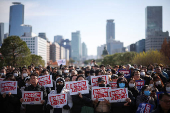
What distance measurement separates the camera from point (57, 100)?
530cm

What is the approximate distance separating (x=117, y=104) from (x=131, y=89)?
92cm

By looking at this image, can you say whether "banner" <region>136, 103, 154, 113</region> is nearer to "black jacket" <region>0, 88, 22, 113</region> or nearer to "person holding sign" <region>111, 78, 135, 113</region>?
"person holding sign" <region>111, 78, 135, 113</region>

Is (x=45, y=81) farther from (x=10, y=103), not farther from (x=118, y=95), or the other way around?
(x=118, y=95)

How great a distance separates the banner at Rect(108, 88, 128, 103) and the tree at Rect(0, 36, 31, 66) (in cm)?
2947

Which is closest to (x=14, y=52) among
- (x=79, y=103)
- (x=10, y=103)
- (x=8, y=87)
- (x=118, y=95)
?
(x=8, y=87)

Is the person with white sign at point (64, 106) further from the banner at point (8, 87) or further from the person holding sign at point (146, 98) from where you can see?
the person holding sign at point (146, 98)

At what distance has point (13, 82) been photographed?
5.62 meters

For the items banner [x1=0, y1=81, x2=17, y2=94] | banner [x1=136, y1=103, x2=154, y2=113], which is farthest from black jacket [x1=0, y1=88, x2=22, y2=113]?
banner [x1=136, y1=103, x2=154, y2=113]

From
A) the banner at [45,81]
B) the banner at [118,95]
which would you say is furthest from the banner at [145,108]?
the banner at [45,81]

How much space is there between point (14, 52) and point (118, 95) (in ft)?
104

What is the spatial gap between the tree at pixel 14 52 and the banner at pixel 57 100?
28.6m

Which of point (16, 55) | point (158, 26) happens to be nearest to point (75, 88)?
point (16, 55)

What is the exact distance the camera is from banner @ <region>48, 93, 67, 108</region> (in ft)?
17.4

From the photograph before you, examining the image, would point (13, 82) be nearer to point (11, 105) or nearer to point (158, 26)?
point (11, 105)
